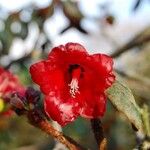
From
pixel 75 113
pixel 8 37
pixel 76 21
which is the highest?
pixel 75 113

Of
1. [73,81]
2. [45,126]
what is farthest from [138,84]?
[45,126]

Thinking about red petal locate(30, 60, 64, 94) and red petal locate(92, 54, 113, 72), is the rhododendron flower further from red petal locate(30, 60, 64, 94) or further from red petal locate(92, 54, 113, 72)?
red petal locate(92, 54, 113, 72)

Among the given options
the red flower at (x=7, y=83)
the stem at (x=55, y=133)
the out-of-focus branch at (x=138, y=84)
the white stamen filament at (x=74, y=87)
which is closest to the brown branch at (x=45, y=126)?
the stem at (x=55, y=133)

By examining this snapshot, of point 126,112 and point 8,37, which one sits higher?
point 126,112

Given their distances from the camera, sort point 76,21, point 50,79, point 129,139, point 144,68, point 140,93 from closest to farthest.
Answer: point 50,79
point 76,21
point 140,93
point 129,139
point 144,68

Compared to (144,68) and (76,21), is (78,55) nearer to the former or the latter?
(76,21)

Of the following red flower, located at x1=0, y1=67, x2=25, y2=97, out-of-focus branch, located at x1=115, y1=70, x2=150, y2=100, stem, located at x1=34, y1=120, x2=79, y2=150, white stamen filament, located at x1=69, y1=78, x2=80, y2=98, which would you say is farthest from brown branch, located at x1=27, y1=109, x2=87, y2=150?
out-of-focus branch, located at x1=115, y1=70, x2=150, y2=100

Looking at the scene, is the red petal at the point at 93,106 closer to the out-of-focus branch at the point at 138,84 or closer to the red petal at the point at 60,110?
the red petal at the point at 60,110

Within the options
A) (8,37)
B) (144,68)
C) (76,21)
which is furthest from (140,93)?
(144,68)

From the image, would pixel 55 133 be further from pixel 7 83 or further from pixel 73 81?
pixel 7 83
